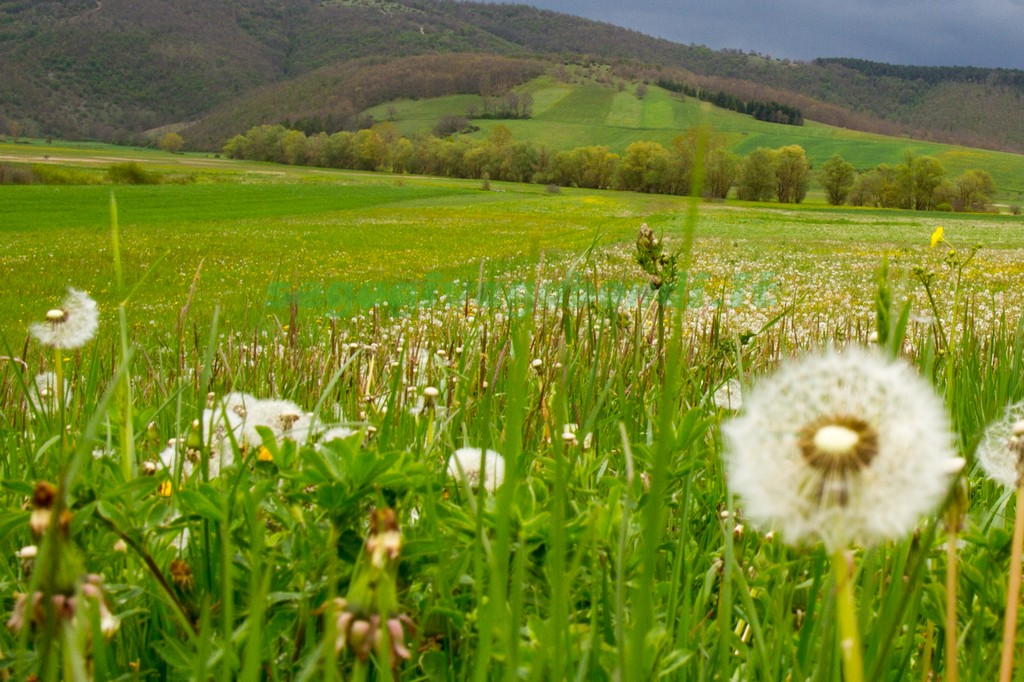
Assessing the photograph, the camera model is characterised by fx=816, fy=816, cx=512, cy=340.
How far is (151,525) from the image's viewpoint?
1.03m

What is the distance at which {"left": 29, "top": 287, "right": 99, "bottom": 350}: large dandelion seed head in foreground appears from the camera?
1.43m

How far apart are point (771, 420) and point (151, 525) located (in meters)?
0.79

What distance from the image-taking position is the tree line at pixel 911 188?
89.7 m

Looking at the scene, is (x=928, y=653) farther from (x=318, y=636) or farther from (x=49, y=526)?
(x=49, y=526)

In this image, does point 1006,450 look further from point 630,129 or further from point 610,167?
point 630,129

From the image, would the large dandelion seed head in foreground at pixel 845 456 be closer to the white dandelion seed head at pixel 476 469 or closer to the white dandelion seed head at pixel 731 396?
the white dandelion seed head at pixel 476 469

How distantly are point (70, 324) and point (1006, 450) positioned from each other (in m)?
1.47

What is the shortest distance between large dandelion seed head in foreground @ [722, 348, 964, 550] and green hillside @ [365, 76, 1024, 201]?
336 ft

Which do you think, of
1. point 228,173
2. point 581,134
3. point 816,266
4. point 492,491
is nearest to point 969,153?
point 581,134

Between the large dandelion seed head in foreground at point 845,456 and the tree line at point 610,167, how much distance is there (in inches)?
2874

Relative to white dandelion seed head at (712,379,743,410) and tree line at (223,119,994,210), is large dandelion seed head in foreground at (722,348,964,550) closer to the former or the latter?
white dandelion seed head at (712,379,743,410)

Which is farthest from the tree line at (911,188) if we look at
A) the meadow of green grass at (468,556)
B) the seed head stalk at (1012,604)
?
the seed head stalk at (1012,604)

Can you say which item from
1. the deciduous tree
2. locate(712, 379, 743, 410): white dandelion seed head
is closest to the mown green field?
locate(712, 379, 743, 410): white dandelion seed head

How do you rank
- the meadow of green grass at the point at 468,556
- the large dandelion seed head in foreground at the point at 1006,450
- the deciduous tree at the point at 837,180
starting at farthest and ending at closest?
the deciduous tree at the point at 837,180, the large dandelion seed head in foreground at the point at 1006,450, the meadow of green grass at the point at 468,556
